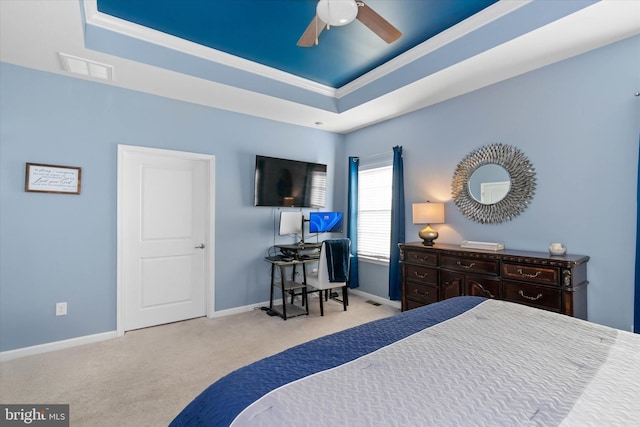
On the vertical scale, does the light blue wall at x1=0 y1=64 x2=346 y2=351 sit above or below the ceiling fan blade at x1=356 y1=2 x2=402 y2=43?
below

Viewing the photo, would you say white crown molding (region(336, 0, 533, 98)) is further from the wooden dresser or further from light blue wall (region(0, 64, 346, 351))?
the wooden dresser

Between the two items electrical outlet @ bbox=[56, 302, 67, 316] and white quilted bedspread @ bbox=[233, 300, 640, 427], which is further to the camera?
electrical outlet @ bbox=[56, 302, 67, 316]

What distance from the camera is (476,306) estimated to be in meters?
1.79

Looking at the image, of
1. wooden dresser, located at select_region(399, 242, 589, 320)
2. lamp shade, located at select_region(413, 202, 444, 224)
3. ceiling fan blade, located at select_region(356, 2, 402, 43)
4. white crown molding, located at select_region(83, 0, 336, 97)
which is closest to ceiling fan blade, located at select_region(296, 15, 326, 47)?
ceiling fan blade, located at select_region(356, 2, 402, 43)

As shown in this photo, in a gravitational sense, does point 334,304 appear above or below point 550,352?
below

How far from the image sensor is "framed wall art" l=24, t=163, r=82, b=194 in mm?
2857

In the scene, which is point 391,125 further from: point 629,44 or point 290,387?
point 290,387

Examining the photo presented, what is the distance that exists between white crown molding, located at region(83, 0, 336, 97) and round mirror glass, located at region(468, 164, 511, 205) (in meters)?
2.14

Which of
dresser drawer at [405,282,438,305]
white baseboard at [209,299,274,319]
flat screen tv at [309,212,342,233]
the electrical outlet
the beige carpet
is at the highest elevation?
flat screen tv at [309,212,342,233]

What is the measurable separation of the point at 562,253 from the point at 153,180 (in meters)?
4.19


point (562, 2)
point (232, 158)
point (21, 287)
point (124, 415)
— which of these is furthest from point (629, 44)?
point (21, 287)

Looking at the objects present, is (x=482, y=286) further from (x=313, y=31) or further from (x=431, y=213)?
(x=313, y=31)

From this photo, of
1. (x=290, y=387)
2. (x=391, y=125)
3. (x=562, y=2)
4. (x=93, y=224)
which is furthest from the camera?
(x=391, y=125)

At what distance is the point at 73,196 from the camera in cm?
306
